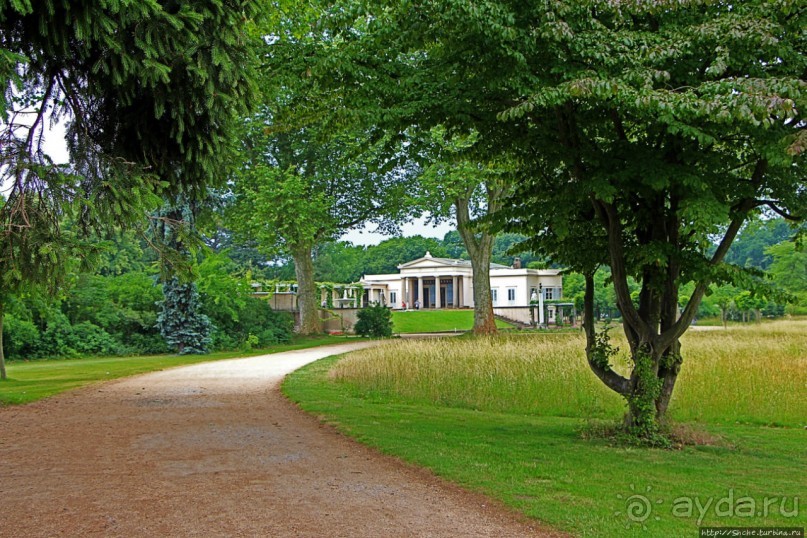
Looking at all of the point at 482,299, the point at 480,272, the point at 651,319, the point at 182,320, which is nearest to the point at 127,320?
the point at 182,320

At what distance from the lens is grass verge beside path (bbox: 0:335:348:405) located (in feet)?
48.0

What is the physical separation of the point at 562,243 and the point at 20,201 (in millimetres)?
6290

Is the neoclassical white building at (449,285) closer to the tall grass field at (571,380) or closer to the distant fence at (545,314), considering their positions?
the distant fence at (545,314)

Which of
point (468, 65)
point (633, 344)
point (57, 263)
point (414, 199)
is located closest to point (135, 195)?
point (57, 263)

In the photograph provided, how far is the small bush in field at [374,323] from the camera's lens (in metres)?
34.8

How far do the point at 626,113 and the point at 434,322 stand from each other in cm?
4094

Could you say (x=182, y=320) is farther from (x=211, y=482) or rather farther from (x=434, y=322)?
(x=434, y=322)

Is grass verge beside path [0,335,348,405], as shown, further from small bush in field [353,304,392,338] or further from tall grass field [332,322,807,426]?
tall grass field [332,322,807,426]

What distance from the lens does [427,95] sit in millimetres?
8305

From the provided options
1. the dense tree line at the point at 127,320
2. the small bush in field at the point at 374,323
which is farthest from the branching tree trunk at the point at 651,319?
the small bush in field at the point at 374,323

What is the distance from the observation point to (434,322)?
48.8 metres

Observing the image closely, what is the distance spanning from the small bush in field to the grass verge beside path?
567cm

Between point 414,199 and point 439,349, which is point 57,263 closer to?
point 439,349

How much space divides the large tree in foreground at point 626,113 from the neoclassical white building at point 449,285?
167 ft
